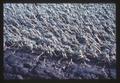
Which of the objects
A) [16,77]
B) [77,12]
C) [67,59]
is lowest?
[16,77]

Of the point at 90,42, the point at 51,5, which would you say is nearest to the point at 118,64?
the point at 90,42

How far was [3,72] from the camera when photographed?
3475 millimetres

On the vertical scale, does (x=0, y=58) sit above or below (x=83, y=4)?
below

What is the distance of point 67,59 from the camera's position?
136 inches

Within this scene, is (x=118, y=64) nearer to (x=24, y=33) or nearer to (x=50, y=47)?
(x=50, y=47)

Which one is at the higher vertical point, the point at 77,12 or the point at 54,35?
the point at 77,12

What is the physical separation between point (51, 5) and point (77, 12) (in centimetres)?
38

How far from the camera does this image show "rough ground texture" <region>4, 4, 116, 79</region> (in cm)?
346

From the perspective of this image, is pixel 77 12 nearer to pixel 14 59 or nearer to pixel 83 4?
pixel 83 4

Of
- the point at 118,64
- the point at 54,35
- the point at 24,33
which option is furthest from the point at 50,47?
the point at 118,64

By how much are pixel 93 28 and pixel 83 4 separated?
1.22 ft

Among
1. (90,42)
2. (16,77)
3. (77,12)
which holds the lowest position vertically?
(16,77)

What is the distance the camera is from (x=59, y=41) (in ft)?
11.5

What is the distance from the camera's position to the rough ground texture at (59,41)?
3.46 m
